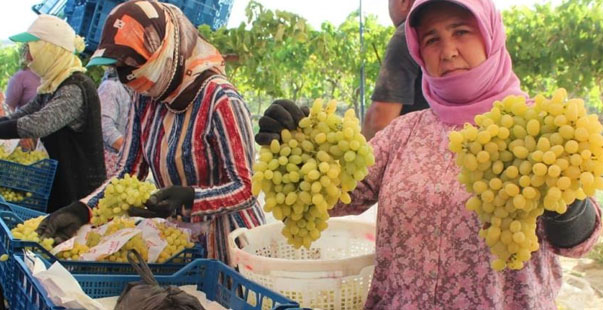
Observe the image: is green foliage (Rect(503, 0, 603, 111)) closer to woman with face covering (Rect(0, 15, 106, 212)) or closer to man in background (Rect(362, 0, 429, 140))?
man in background (Rect(362, 0, 429, 140))

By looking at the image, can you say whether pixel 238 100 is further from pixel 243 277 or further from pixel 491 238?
pixel 491 238

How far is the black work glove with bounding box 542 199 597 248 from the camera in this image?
1.18 metres

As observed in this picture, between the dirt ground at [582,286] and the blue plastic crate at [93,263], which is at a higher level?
the blue plastic crate at [93,263]

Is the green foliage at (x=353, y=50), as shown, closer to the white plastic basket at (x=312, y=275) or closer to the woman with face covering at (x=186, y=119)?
the woman with face covering at (x=186, y=119)

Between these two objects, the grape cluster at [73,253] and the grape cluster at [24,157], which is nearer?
the grape cluster at [73,253]

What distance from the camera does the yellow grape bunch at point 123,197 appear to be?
1787 mm

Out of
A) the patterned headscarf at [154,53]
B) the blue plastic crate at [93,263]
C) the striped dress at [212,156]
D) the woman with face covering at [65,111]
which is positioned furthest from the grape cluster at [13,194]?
the patterned headscarf at [154,53]

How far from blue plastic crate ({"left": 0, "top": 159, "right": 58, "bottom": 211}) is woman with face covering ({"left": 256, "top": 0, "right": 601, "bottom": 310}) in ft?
6.30

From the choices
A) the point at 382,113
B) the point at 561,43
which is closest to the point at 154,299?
the point at 382,113

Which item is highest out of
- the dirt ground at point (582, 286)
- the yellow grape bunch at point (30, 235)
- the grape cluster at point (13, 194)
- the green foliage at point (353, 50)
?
the green foliage at point (353, 50)

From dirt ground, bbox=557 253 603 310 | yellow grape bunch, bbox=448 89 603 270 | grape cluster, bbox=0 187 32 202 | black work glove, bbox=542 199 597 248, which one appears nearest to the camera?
yellow grape bunch, bbox=448 89 603 270

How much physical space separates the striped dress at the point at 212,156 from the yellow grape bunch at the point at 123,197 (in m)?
0.15

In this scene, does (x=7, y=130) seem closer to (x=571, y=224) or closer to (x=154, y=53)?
(x=154, y=53)

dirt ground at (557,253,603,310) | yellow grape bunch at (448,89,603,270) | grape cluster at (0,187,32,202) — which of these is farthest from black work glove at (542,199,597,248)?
dirt ground at (557,253,603,310)
